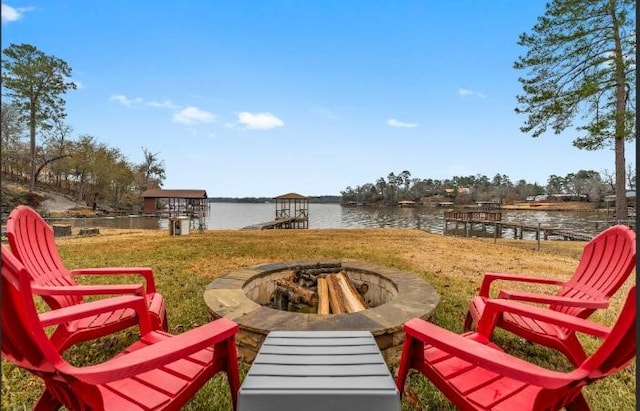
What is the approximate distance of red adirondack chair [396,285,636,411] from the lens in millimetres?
1358

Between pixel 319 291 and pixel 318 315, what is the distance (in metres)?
1.13

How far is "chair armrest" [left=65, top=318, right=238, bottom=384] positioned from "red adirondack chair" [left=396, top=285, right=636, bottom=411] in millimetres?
1059

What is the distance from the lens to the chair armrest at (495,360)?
55.4 inches

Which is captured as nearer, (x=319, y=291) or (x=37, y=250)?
(x=37, y=250)

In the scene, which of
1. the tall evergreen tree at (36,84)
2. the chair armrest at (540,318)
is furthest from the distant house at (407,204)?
the chair armrest at (540,318)

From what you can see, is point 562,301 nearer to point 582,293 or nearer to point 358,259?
point 582,293

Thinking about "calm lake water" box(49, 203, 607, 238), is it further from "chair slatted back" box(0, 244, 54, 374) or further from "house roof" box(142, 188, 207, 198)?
"chair slatted back" box(0, 244, 54, 374)

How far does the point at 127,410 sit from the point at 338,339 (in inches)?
41.9

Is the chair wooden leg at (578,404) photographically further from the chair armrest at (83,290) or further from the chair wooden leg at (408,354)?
the chair armrest at (83,290)

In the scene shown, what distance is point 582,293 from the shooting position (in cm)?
265

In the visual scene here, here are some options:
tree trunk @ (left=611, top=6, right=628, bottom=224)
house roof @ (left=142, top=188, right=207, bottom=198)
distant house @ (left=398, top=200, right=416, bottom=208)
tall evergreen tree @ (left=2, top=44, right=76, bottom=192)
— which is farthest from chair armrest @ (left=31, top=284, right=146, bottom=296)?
distant house @ (left=398, top=200, right=416, bottom=208)

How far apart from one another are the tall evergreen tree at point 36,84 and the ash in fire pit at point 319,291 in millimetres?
29146

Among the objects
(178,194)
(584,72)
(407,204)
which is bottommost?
(407,204)

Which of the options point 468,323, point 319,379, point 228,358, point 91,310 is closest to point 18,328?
point 91,310
